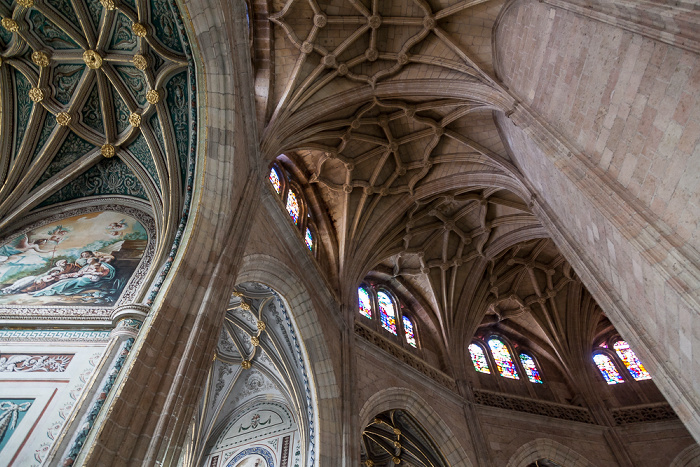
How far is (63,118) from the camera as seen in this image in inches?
304

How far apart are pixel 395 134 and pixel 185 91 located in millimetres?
6410

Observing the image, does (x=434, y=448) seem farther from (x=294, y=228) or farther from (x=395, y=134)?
(x=395, y=134)

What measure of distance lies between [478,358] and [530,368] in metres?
1.98

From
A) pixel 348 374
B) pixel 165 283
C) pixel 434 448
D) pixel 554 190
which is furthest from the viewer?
pixel 434 448

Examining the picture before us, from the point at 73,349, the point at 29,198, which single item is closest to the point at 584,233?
the point at 73,349

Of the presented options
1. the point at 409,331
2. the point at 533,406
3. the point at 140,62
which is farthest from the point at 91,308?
the point at 533,406

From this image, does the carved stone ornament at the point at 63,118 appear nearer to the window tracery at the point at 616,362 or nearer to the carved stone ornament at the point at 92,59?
the carved stone ornament at the point at 92,59

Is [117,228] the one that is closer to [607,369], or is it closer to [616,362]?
[607,369]

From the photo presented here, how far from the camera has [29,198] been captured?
7.67 m

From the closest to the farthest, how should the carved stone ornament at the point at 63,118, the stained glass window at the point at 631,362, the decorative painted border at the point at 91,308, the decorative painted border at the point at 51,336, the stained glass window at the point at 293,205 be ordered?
the decorative painted border at the point at 51,336 → the decorative painted border at the point at 91,308 → the carved stone ornament at the point at 63,118 → the stained glass window at the point at 293,205 → the stained glass window at the point at 631,362

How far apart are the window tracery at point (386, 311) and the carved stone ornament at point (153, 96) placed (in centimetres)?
765

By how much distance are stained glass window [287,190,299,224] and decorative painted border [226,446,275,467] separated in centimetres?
546

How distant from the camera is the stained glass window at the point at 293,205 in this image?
11695 millimetres

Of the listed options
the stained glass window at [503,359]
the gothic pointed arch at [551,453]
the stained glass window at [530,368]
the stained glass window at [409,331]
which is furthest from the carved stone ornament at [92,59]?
the stained glass window at [530,368]
